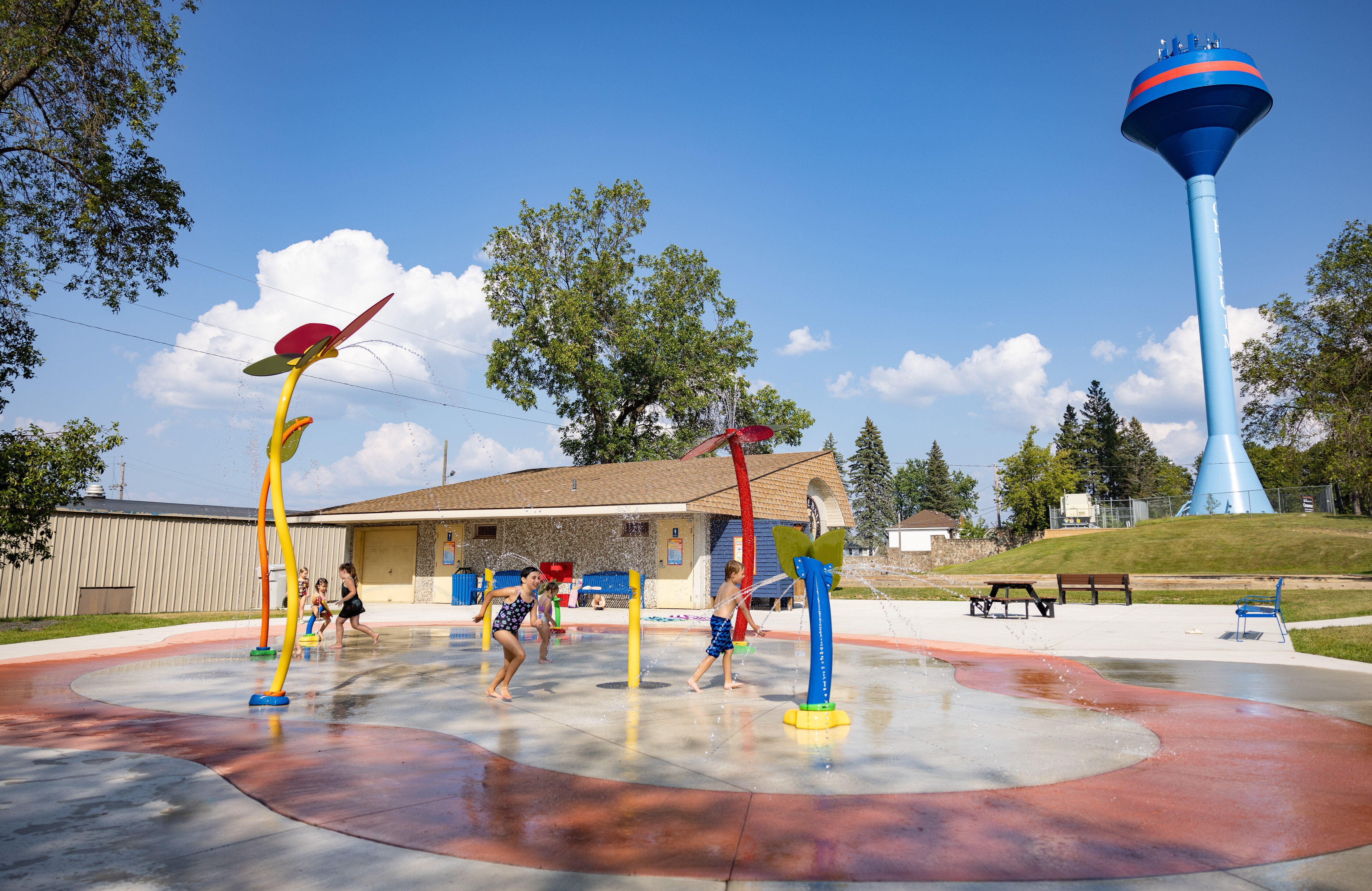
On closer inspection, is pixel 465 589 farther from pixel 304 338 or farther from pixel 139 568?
pixel 304 338

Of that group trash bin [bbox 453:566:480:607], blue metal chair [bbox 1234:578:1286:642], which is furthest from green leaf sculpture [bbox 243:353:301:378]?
trash bin [bbox 453:566:480:607]

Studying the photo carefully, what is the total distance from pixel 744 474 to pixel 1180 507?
168 ft

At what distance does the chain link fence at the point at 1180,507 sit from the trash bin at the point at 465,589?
4157 centimetres

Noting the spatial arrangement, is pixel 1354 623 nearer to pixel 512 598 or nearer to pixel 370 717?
pixel 512 598

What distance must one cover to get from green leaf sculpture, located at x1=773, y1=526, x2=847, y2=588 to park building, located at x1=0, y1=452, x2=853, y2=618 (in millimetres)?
15582

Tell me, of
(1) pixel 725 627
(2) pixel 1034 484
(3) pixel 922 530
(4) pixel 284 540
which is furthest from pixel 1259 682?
(3) pixel 922 530

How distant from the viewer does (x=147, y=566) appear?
82.3 feet

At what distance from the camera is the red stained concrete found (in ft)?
Answer: 14.6

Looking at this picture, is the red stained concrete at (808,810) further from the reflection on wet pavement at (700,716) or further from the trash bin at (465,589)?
the trash bin at (465,589)

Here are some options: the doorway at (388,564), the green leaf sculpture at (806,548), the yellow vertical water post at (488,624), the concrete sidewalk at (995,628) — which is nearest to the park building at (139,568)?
the doorway at (388,564)

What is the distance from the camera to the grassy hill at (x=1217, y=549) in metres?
35.6

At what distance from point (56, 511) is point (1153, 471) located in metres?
117

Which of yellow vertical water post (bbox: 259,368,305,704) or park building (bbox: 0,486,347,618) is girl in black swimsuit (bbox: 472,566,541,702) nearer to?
yellow vertical water post (bbox: 259,368,305,704)

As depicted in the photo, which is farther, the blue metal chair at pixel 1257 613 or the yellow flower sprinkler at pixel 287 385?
the blue metal chair at pixel 1257 613
